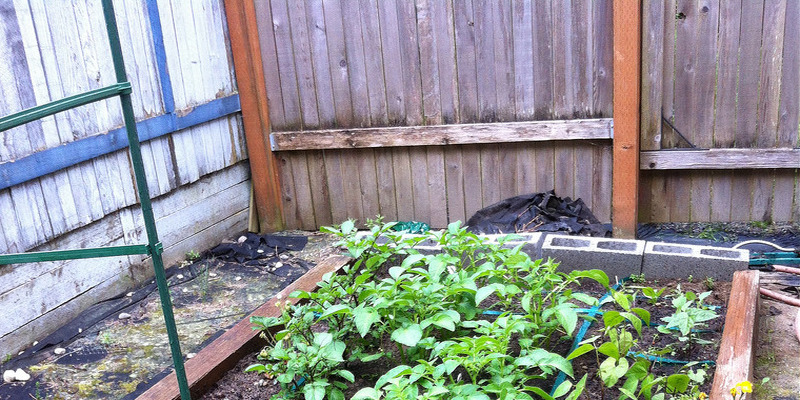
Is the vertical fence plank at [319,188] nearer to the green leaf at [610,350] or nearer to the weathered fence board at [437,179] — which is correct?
the weathered fence board at [437,179]

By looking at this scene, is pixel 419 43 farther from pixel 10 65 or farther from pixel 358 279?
pixel 358 279

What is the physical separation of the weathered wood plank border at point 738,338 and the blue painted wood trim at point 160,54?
3314 mm

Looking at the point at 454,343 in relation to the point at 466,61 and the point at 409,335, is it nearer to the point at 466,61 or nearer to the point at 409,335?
the point at 409,335

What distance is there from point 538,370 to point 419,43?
110 inches

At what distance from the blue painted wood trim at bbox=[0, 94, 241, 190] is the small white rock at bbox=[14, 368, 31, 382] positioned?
Result: 893mm

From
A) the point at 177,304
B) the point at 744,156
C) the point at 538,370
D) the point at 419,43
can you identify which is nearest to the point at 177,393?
the point at 538,370

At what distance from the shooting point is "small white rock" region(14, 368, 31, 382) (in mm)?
3180

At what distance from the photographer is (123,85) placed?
5.32 feet

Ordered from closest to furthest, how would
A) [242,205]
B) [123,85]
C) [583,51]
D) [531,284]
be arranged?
[123,85], [531,284], [583,51], [242,205]

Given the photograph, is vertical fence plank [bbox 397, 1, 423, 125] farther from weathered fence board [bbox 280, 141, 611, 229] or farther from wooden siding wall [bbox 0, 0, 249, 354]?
wooden siding wall [bbox 0, 0, 249, 354]

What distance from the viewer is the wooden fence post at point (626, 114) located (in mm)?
3980

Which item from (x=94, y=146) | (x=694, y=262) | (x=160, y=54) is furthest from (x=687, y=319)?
(x=160, y=54)

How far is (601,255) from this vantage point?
2852 mm

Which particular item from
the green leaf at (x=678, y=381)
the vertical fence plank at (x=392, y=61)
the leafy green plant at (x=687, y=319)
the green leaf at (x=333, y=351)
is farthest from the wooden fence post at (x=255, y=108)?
the green leaf at (x=678, y=381)
